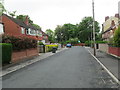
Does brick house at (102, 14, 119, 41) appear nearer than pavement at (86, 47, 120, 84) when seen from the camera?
No

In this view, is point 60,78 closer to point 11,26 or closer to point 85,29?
point 11,26

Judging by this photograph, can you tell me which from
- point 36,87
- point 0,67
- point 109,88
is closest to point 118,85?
point 109,88

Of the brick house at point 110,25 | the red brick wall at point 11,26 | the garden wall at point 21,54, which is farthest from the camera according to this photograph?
the brick house at point 110,25

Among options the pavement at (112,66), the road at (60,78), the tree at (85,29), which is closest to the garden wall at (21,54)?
the road at (60,78)

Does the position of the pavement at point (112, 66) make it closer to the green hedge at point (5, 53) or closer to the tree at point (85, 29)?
the green hedge at point (5, 53)

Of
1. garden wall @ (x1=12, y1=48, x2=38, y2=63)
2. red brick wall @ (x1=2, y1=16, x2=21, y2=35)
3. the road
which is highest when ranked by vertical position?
red brick wall @ (x1=2, y1=16, x2=21, y2=35)

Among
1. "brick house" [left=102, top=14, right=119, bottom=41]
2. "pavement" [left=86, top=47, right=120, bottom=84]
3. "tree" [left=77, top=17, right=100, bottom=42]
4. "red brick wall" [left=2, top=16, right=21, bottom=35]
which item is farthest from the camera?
"tree" [left=77, top=17, right=100, bottom=42]

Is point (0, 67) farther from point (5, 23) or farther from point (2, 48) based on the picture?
point (5, 23)

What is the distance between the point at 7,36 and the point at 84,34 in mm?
76627

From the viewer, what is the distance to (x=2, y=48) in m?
11.3

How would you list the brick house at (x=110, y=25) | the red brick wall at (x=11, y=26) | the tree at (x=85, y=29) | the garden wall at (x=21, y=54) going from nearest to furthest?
the garden wall at (x=21, y=54), the red brick wall at (x=11, y=26), the brick house at (x=110, y=25), the tree at (x=85, y=29)

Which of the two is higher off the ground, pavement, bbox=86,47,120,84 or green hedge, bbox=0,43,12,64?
green hedge, bbox=0,43,12,64

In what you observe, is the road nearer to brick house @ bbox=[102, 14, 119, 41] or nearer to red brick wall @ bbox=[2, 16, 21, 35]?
red brick wall @ bbox=[2, 16, 21, 35]

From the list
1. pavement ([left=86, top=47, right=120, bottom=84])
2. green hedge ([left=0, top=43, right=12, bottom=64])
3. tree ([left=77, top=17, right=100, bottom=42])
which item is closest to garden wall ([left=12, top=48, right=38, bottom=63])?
green hedge ([left=0, top=43, right=12, bottom=64])
